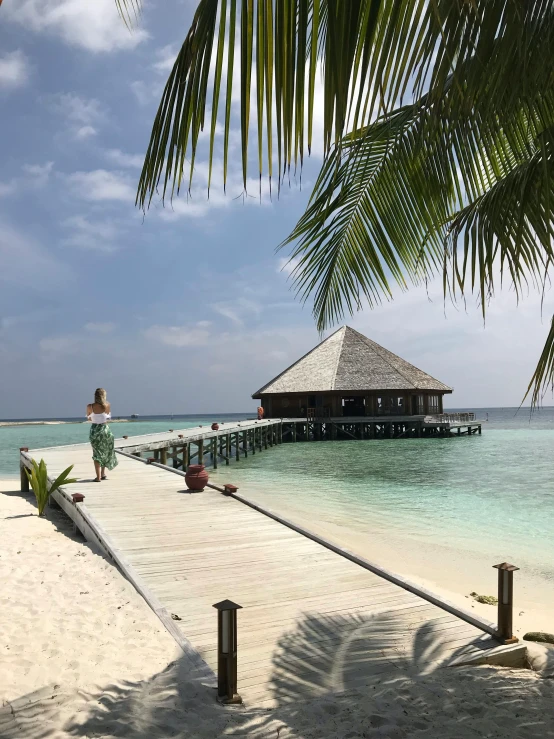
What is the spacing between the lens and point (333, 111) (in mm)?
1079

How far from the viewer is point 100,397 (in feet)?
30.2

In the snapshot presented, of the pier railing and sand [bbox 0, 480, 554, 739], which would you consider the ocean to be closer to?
sand [bbox 0, 480, 554, 739]

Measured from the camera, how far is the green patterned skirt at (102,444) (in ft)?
32.4

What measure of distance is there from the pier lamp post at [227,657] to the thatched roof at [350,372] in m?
31.9

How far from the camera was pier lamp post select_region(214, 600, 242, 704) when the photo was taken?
3.44 metres

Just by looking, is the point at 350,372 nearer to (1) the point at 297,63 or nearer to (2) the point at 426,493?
(2) the point at 426,493

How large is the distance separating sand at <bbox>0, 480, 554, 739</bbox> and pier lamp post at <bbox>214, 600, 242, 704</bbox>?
86mm

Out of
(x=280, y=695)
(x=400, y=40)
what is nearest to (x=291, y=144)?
(x=400, y=40)

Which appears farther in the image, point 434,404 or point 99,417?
point 434,404

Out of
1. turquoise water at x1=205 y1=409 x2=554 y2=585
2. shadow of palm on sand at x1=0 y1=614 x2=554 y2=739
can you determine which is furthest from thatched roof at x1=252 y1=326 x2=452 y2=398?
shadow of palm on sand at x1=0 y1=614 x2=554 y2=739

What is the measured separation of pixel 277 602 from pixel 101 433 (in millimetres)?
5905

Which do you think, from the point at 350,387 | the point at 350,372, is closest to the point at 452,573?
the point at 350,387

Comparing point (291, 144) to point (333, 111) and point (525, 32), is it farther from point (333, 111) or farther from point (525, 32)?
point (525, 32)

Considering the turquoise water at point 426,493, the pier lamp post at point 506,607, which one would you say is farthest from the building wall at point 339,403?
the pier lamp post at point 506,607
